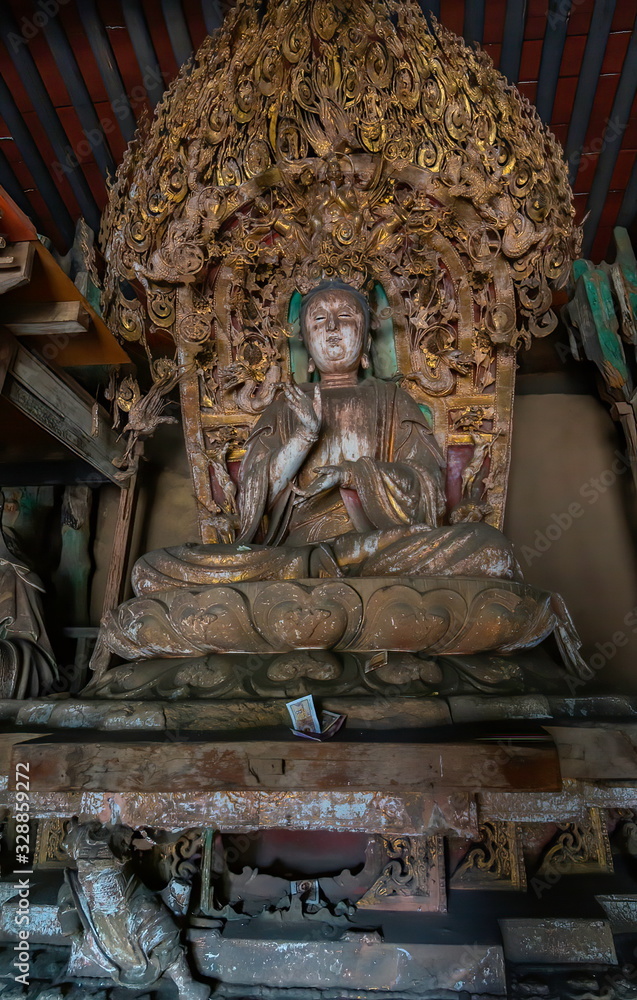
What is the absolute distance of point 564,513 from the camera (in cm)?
505

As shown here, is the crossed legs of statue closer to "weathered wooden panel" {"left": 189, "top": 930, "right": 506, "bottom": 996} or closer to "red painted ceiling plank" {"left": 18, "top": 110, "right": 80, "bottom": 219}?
"weathered wooden panel" {"left": 189, "top": 930, "right": 506, "bottom": 996}

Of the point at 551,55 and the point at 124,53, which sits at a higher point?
the point at 124,53

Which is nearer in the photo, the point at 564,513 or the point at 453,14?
the point at 453,14

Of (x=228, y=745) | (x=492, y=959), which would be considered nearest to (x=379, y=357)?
(x=228, y=745)

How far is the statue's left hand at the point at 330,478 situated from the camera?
13.1ft

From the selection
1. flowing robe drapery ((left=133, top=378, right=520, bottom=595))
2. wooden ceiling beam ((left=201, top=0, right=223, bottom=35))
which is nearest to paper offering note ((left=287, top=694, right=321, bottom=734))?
flowing robe drapery ((left=133, top=378, right=520, bottom=595))

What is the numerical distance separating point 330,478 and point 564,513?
80.2 inches

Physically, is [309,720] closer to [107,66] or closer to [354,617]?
[354,617]

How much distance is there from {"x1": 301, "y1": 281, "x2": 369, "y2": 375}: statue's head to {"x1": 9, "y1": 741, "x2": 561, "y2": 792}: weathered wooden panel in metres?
2.90

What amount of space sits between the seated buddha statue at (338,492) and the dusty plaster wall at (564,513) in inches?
44.3

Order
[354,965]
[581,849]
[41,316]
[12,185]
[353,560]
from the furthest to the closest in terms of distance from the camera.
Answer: [12,185]
[41,316]
[353,560]
[581,849]
[354,965]

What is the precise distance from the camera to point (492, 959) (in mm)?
2287

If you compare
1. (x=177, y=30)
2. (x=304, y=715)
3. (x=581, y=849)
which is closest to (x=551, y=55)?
(x=177, y=30)

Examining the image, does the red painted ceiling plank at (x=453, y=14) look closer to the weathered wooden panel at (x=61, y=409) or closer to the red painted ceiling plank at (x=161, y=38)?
the red painted ceiling plank at (x=161, y=38)
